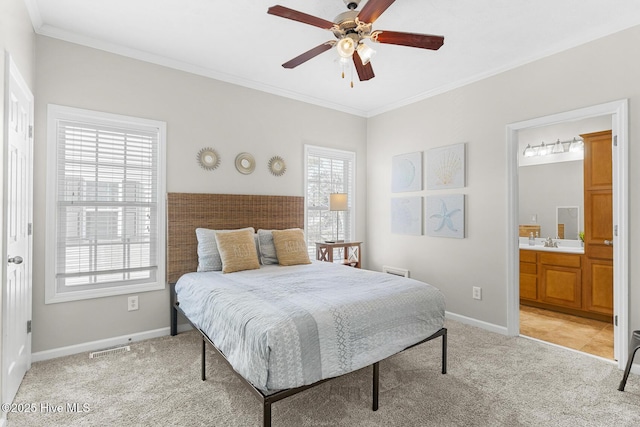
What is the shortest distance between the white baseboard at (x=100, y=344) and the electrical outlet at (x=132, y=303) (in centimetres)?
25

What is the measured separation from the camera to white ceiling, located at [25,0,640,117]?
2.46m

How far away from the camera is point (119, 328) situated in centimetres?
308

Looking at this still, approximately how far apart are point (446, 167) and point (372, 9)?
2.45 metres

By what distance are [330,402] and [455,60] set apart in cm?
326

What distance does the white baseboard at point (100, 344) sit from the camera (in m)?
2.74

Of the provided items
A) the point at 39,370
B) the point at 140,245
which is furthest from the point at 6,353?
the point at 140,245

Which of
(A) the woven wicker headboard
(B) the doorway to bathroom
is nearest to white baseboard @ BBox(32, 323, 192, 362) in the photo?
(A) the woven wicker headboard

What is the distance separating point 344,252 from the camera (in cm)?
465

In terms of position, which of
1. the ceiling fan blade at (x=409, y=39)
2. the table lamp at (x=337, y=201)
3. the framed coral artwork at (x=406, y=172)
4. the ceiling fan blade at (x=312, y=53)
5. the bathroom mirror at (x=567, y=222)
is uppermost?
the ceiling fan blade at (x=312, y=53)

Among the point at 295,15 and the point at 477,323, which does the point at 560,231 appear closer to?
the point at 477,323

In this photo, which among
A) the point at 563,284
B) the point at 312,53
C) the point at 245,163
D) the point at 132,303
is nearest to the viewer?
the point at 312,53

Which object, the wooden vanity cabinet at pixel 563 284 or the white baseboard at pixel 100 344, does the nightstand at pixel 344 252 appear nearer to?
the white baseboard at pixel 100 344

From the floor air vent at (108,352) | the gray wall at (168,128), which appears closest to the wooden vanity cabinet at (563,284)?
the gray wall at (168,128)

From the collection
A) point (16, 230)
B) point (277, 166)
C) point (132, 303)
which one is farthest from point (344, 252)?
point (16, 230)
